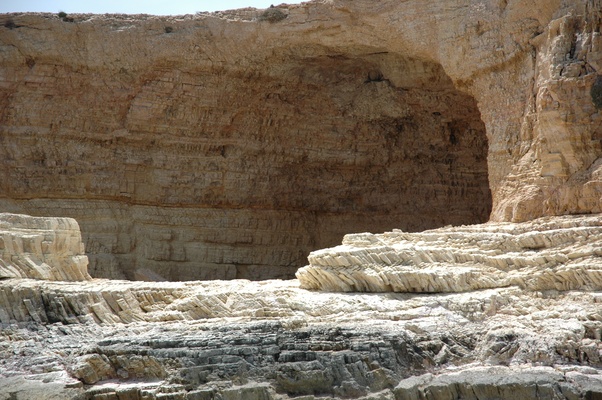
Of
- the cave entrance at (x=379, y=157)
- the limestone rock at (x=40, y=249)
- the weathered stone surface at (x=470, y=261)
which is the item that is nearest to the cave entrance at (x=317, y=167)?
the cave entrance at (x=379, y=157)

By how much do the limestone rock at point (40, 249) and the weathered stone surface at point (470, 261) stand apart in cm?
355

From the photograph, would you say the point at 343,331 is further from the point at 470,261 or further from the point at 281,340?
the point at 470,261

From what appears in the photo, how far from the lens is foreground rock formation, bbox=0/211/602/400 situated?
11859 millimetres

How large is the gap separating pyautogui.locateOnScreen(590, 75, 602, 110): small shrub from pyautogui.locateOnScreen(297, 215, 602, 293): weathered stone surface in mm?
1951

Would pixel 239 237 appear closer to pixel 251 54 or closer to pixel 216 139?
pixel 216 139

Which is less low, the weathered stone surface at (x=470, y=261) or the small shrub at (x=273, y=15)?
the small shrub at (x=273, y=15)

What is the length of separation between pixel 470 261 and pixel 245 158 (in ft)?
25.5

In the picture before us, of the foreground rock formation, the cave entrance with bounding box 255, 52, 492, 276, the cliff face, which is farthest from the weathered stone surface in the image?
the cave entrance with bounding box 255, 52, 492, 276

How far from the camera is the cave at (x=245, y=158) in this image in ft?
66.0

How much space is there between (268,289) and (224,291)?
0.65m

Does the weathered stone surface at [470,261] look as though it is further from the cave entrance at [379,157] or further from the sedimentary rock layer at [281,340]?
the cave entrance at [379,157]

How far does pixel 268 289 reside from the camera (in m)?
14.5

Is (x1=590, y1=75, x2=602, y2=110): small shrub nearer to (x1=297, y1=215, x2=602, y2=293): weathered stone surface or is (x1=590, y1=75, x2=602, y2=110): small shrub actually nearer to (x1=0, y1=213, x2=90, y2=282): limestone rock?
(x1=297, y1=215, x2=602, y2=293): weathered stone surface

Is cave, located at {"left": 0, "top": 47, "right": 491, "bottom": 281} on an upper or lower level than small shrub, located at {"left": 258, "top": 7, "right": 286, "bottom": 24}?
lower
